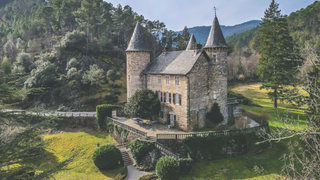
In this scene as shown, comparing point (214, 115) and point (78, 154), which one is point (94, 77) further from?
point (214, 115)

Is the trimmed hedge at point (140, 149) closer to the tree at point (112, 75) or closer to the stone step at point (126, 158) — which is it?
the stone step at point (126, 158)

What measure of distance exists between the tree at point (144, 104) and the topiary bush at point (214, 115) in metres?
7.61

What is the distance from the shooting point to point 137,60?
32500 mm

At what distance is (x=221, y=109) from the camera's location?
28.5 meters

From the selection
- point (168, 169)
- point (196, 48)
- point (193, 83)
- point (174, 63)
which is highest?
point (196, 48)

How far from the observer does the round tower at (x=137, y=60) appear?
106 ft

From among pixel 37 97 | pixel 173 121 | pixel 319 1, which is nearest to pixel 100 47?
pixel 37 97

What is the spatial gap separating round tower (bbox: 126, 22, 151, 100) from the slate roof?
4.22 feet

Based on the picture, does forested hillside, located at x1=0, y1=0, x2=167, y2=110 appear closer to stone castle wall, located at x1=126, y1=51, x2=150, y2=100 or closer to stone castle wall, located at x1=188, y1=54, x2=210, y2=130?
stone castle wall, located at x1=126, y1=51, x2=150, y2=100

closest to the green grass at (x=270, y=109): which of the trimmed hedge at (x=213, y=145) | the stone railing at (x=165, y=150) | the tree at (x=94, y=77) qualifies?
the trimmed hedge at (x=213, y=145)

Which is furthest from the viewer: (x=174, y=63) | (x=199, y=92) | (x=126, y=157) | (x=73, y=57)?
(x=73, y=57)

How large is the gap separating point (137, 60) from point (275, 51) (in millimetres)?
24368

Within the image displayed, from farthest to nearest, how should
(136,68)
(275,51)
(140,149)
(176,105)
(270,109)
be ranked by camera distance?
1. (270,109)
2. (275,51)
3. (136,68)
4. (176,105)
5. (140,149)

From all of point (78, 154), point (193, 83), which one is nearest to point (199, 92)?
point (193, 83)
